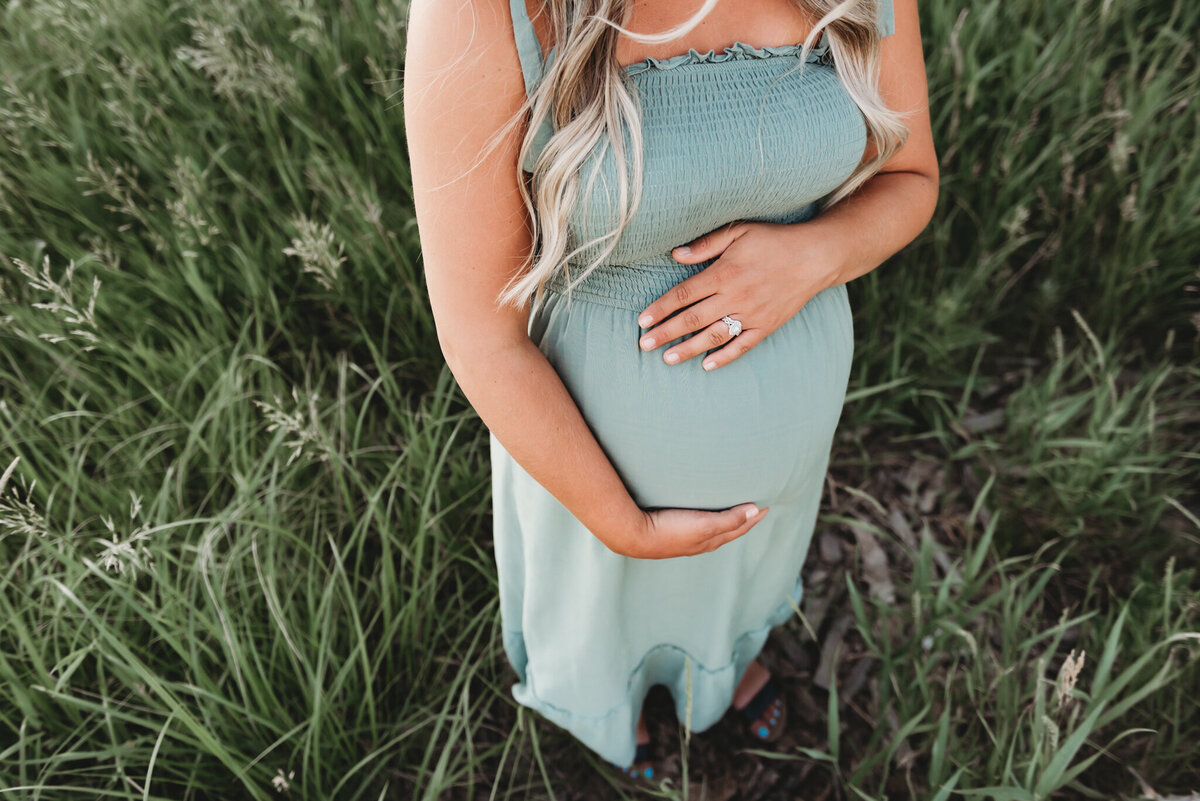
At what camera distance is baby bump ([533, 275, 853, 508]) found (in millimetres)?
1024

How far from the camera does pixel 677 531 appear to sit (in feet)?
3.54

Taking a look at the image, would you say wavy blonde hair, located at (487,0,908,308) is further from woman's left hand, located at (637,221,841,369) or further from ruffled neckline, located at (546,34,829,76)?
woman's left hand, located at (637,221,841,369)

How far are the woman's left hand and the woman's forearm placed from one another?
16cm

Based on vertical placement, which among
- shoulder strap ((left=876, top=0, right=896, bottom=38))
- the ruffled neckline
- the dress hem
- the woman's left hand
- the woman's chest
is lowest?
the dress hem

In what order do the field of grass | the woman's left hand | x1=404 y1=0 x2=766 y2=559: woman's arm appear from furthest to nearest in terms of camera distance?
the field of grass < the woman's left hand < x1=404 y1=0 x2=766 y2=559: woman's arm

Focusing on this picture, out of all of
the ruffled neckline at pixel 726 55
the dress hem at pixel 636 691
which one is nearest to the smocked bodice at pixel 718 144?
the ruffled neckline at pixel 726 55

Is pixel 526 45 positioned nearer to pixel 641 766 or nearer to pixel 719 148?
pixel 719 148

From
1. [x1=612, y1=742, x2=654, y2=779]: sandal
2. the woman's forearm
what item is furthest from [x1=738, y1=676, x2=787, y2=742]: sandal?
the woman's forearm

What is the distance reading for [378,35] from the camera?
87.7 inches

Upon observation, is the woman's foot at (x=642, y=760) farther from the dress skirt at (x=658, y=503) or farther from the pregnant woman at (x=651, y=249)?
the pregnant woman at (x=651, y=249)

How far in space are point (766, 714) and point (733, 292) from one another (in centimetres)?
127

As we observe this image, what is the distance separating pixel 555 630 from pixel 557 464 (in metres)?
0.53

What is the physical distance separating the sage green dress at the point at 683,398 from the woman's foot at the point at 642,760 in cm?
21

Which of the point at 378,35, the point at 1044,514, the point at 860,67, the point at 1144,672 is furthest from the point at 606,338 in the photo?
the point at 378,35
